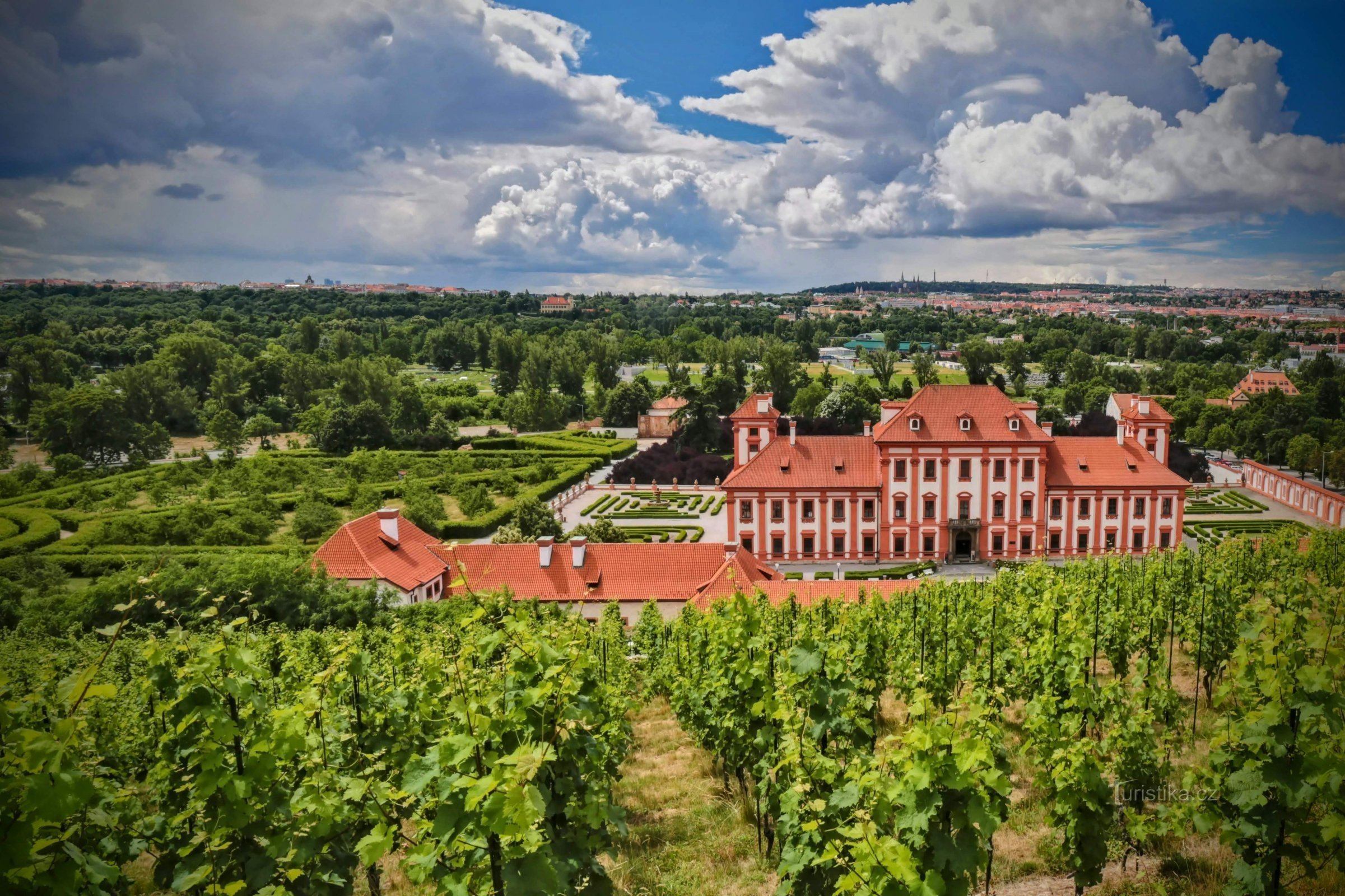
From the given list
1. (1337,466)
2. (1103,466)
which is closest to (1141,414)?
(1103,466)

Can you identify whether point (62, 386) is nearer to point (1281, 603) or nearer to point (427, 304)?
point (1281, 603)

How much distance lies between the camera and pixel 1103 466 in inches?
1578

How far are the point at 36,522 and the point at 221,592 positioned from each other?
9964mm

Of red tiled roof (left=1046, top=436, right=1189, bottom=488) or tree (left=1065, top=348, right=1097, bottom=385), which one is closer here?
red tiled roof (left=1046, top=436, right=1189, bottom=488)

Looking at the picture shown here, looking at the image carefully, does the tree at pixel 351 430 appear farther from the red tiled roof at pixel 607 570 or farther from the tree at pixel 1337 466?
the tree at pixel 1337 466

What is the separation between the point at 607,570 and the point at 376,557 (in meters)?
7.81

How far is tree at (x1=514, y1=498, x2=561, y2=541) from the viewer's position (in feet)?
130

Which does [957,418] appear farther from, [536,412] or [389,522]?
[536,412]

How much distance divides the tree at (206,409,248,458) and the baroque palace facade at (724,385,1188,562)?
3752 centimetres

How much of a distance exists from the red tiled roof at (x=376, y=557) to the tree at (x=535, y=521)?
9450mm

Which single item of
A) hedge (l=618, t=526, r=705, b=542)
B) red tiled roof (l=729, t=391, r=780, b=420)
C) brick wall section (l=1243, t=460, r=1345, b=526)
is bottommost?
hedge (l=618, t=526, r=705, b=542)

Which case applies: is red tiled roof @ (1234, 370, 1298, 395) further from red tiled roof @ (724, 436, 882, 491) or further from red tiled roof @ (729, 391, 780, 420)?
red tiled roof @ (729, 391, 780, 420)

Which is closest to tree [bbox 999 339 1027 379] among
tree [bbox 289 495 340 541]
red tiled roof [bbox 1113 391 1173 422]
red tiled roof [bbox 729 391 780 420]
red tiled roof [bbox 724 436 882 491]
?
red tiled roof [bbox 1113 391 1173 422]

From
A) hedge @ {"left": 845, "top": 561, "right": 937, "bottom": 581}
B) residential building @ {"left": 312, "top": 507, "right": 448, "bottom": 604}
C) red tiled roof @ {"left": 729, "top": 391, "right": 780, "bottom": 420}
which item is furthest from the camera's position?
red tiled roof @ {"left": 729, "top": 391, "right": 780, "bottom": 420}
